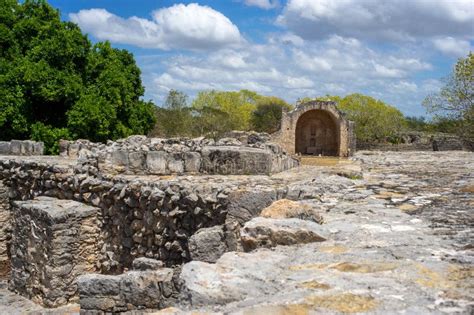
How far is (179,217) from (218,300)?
3.56 metres

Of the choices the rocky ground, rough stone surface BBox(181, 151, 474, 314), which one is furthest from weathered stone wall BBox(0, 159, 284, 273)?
rough stone surface BBox(181, 151, 474, 314)

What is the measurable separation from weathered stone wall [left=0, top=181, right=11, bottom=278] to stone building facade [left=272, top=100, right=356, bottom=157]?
16.8 meters

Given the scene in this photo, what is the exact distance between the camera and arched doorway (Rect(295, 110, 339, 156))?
27.5 meters

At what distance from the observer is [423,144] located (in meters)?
25.6

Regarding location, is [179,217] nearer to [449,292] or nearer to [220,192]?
[220,192]

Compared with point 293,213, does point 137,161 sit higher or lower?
higher

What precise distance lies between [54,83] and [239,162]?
10028mm

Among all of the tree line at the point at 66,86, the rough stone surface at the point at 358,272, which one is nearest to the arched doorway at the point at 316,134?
the tree line at the point at 66,86

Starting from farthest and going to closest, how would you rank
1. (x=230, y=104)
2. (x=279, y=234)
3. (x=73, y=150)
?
(x=230, y=104), (x=73, y=150), (x=279, y=234)

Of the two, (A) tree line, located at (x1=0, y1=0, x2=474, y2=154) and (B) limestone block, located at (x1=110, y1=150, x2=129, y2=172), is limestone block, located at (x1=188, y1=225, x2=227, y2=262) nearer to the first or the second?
(B) limestone block, located at (x1=110, y1=150, x2=129, y2=172)

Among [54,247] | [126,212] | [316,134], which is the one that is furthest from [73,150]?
[316,134]

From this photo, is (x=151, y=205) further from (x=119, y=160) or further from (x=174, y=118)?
(x=174, y=118)

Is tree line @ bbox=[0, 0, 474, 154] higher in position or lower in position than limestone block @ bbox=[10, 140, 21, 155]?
higher

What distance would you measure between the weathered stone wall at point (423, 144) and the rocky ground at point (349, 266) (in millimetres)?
A: 15546
